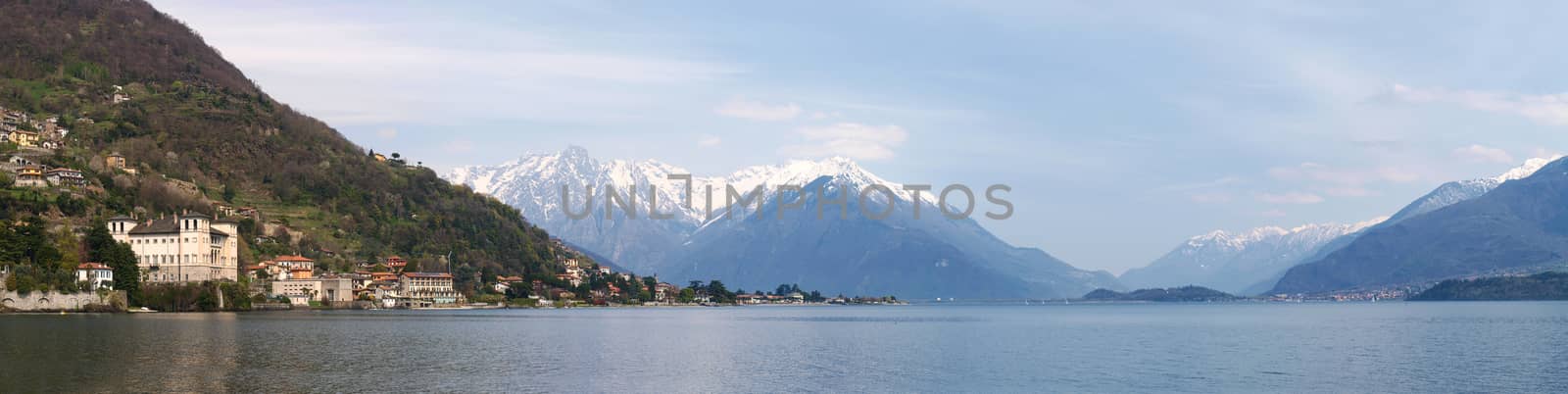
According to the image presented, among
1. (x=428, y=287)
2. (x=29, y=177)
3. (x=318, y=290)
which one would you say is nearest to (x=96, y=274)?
(x=29, y=177)

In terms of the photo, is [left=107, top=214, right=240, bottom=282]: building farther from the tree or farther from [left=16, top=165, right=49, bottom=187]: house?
[left=16, top=165, right=49, bottom=187]: house

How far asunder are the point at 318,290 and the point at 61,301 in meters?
43.6

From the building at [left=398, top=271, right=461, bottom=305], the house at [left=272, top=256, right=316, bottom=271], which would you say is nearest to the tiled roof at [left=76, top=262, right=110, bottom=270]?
the house at [left=272, top=256, right=316, bottom=271]

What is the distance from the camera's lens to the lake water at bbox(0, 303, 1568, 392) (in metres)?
59.5

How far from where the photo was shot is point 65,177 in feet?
518

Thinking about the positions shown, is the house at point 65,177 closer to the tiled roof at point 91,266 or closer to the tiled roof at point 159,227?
the tiled roof at point 159,227

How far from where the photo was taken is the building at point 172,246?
490ft

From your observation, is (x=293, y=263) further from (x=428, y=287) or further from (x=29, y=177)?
(x=29, y=177)

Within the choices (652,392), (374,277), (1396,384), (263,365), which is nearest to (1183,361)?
(1396,384)

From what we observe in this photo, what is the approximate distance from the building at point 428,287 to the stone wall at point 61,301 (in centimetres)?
5272

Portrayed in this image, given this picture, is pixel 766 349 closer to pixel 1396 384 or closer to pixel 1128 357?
pixel 1128 357

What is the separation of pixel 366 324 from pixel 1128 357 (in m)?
65.9

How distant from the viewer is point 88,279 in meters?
131

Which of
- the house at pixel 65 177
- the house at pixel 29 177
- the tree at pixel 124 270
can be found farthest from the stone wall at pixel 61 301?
the house at pixel 65 177
